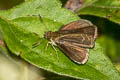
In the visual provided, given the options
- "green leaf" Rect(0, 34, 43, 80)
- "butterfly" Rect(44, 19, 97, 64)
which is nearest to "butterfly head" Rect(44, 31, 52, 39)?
"butterfly" Rect(44, 19, 97, 64)

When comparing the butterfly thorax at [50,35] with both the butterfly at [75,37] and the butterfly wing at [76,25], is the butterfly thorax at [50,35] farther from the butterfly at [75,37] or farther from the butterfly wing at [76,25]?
the butterfly wing at [76,25]

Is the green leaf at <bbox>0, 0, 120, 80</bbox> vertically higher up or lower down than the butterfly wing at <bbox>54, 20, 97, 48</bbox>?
higher up

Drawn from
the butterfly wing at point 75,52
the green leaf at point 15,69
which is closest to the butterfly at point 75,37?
the butterfly wing at point 75,52

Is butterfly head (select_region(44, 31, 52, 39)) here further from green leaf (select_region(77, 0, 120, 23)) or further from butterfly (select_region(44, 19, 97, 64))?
green leaf (select_region(77, 0, 120, 23))

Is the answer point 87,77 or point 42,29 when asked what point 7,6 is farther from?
point 87,77

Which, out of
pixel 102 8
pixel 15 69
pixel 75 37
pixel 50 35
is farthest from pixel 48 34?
pixel 15 69

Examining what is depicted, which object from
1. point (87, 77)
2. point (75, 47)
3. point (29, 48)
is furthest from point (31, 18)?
point (87, 77)
